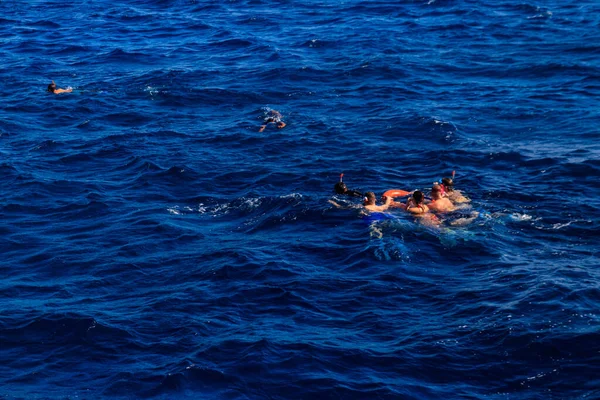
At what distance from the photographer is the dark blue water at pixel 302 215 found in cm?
2002

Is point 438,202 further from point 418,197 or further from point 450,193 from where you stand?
point 450,193

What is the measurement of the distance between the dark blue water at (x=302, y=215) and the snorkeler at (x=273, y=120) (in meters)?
0.49

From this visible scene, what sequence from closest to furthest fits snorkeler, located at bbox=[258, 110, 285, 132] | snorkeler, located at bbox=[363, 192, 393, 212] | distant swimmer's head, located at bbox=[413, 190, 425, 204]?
1. distant swimmer's head, located at bbox=[413, 190, 425, 204]
2. snorkeler, located at bbox=[363, 192, 393, 212]
3. snorkeler, located at bbox=[258, 110, 285, 132]

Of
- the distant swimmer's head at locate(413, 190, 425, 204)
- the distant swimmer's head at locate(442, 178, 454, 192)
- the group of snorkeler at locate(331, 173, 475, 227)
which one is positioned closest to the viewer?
the distant swimmer's head at locate(413, 190, 425, 204)

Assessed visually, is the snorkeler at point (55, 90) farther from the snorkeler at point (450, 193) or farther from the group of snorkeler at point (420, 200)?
the snorkeler at point (450, 193)

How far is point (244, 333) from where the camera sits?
69.5 feet

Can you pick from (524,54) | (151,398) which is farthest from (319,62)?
(151,398)

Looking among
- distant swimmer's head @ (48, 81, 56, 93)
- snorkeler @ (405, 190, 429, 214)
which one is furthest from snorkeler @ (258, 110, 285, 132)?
distant swimmer's head @ (48, 81, 56, 93)

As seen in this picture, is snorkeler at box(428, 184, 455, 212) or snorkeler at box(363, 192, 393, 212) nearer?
snorkeler at box(428, 184, 455, 212)

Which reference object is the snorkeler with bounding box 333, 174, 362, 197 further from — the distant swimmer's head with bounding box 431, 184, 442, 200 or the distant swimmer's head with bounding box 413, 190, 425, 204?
the distant swimmer's head with bounding box 431, 184, 442, 200

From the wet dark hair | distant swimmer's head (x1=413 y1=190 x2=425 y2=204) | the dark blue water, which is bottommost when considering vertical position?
the dark blue water

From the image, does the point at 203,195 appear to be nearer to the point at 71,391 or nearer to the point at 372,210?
the point at 372,210

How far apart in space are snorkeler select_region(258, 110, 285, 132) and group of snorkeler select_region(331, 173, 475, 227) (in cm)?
737

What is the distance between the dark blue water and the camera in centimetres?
2002
